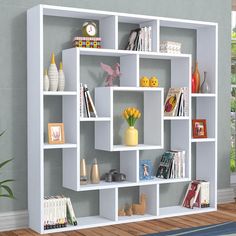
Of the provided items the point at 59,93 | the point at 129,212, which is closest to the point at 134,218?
the point at 129,212

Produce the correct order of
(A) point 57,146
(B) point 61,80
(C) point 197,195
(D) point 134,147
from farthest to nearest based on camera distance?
1. (C) point 197,195
2. (D) point 134,147
3. (B) point 61,80
4. (A) point 57,146

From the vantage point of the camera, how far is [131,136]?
4523mm

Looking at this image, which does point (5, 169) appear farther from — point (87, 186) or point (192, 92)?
point (192, 92)

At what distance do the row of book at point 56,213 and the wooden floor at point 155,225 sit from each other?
109mm

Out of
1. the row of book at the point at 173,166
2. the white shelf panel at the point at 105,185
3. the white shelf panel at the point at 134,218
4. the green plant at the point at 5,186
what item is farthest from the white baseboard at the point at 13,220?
the row of book at the point at 173,166

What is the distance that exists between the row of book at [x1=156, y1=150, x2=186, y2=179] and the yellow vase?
1.37 ft

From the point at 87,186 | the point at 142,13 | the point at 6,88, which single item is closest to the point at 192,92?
the point at 142,13

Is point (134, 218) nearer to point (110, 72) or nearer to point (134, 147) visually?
point (134, 147)

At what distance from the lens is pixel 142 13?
4871mm

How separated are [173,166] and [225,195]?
98 cm

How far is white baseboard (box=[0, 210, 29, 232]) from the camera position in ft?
13.8

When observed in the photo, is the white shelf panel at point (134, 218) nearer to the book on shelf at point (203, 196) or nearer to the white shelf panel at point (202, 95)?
the book on shelf at point (203, 196)

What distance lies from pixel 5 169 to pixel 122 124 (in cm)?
114

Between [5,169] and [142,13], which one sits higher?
[142,13]
